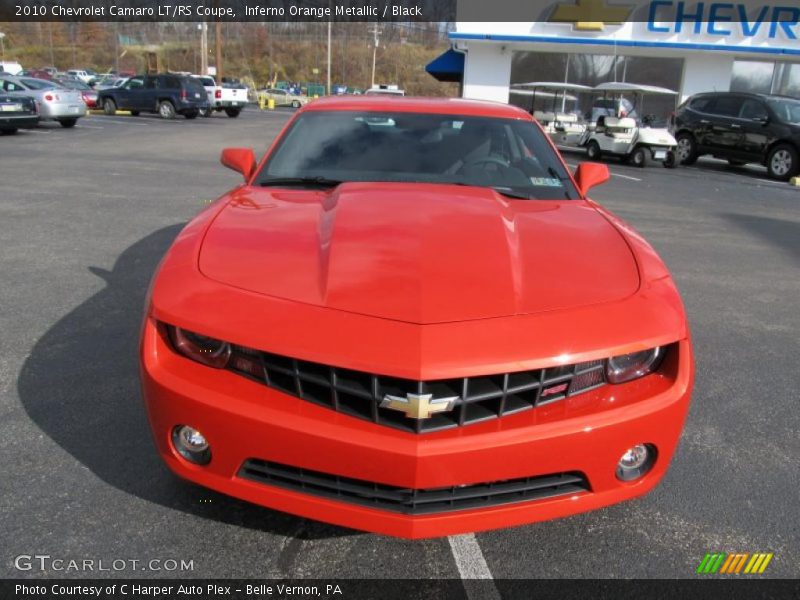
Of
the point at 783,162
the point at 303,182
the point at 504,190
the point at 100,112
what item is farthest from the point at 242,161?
the point at 100,112

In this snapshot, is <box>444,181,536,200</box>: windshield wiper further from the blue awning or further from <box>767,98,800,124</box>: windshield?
the blue awning

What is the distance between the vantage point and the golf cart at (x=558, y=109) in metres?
19.2

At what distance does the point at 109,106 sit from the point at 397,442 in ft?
101

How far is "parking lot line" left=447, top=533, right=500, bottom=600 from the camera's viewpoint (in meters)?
2.04

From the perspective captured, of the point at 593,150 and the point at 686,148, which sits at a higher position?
the point at 686,148

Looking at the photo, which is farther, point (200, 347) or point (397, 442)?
point (200, 347)

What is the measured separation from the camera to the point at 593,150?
16938mm

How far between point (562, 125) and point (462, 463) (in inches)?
761

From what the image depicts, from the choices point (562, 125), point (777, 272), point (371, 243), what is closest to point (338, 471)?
point (371, 243)

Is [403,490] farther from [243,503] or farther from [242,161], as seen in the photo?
[242,161]

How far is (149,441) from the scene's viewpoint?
279 centimetres

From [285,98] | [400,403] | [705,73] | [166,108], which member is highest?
[705,73]

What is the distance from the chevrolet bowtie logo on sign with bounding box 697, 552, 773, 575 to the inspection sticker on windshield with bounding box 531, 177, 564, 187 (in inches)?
71.1

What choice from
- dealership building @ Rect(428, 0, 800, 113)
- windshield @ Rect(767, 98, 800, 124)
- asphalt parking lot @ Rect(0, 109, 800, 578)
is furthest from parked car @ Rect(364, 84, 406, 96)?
dealership building @ Rect(428, 0, 800, 113)
